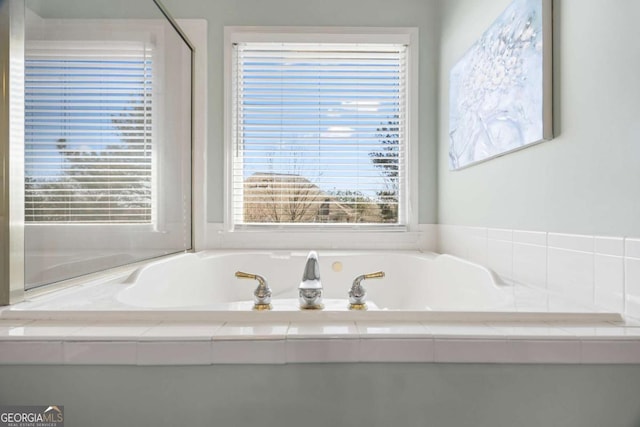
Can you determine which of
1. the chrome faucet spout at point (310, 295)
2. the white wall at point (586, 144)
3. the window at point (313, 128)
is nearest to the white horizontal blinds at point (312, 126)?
the window at point (313, 128)

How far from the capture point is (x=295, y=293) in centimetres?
213

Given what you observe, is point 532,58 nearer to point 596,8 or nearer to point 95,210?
point 596,8

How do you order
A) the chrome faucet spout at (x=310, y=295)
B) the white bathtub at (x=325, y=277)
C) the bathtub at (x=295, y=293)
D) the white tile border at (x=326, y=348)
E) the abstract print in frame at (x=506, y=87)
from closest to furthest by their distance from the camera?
the white tile border at (x=326, y=348)
the bathtub at (x=295, y=293)
the chrome faucet spout at (x=310, y=295)
the abstract print in frame at (x=506, y=87)
the white bathtub at (x=325, y=277)

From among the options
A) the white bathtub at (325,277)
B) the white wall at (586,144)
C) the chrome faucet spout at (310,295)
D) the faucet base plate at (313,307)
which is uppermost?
the white wall at (586,144)

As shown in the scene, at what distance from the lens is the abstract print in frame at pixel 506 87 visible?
4.10 feet

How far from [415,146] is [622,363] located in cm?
174

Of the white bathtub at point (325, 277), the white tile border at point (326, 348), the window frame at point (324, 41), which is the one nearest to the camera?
the white tile border at point (326, 348)

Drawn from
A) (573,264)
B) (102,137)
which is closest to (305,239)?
(102,137)

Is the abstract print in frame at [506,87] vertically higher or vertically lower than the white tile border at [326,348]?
higher

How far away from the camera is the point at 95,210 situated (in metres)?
1.58

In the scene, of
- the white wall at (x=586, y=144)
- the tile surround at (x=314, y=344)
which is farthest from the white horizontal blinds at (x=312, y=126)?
the tile surround at (x=314, y=344)

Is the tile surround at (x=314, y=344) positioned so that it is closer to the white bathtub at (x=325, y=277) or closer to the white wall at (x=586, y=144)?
the white wall at (x=586, y=144)

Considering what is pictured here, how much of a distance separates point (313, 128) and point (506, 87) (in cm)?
122

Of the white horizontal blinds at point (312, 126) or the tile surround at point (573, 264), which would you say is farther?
the white horizontal blinds at point (312, 126)
